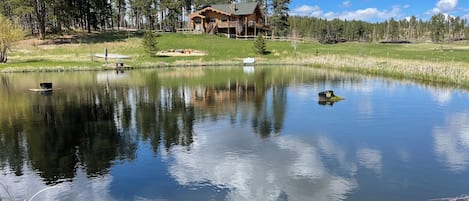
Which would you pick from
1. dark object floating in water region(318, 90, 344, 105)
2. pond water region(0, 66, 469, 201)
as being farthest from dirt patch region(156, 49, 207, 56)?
dark object floating in water region(318, 90, 344, 105)

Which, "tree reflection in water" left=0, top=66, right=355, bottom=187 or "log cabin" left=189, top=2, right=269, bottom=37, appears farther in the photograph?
"log cabin" left=189, top=2, right=269, bottom=37

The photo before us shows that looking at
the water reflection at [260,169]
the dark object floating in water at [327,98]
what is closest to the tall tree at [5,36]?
the dark object floating in water at [327,98]

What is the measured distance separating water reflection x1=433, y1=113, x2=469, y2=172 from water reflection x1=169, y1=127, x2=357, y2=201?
4620mm

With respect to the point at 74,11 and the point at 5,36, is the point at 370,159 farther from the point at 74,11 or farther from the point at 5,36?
the point at 74,11

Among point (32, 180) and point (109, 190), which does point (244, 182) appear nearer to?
point (109, 190)

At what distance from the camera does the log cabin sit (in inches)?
3504

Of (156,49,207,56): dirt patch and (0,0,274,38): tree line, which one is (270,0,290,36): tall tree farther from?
(156,49,207,56): dirt patch

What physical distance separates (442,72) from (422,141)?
2460 cm

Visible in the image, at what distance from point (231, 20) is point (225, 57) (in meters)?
26.5

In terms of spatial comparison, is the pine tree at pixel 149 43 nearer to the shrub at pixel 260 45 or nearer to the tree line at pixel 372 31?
the shrub at pixel 260 45

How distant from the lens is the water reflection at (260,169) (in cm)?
1238

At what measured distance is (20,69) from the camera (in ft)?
172

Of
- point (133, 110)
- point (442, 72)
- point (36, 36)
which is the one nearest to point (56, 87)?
point (133, 110)

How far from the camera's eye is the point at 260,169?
14.3 m
